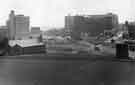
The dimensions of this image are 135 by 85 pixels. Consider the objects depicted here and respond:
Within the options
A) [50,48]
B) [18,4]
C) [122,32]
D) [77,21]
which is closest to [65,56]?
[50,48]

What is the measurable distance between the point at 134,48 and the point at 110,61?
0.59 meters

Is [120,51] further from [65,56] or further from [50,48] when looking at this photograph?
[50,48]

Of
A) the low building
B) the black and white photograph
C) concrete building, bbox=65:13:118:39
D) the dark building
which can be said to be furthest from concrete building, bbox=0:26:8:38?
the dark building

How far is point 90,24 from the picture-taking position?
10.8ft

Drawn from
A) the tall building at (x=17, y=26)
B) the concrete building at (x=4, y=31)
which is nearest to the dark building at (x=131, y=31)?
the tall building at (x=17, y=26)

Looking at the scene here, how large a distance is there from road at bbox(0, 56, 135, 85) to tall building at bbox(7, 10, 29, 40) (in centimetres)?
59

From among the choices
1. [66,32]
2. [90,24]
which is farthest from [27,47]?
[90,24]

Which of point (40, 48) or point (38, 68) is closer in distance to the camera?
point (38, 68)

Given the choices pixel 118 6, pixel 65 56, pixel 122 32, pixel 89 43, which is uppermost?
pixel 118 6

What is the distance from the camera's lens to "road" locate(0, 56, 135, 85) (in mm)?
2340

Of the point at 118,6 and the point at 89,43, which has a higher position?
the point at 118,6

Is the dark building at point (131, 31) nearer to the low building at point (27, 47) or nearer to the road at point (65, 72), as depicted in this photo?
the road at point (65, 72)

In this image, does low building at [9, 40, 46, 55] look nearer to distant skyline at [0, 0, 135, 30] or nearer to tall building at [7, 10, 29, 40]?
tall building at [7, 10, 29, 40]

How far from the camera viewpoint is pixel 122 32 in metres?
3.21
